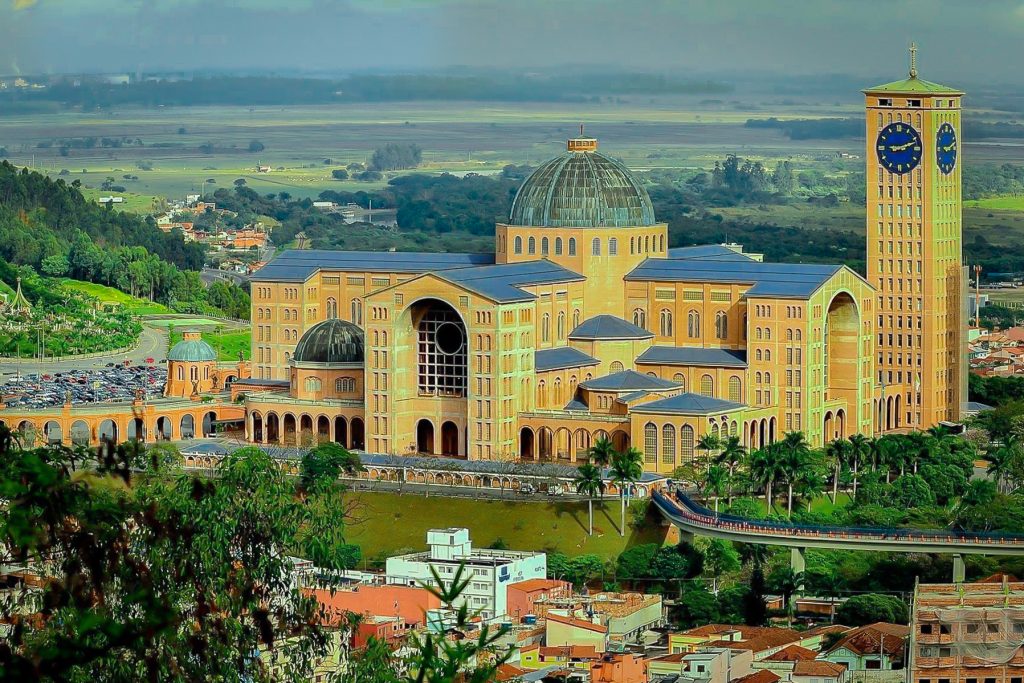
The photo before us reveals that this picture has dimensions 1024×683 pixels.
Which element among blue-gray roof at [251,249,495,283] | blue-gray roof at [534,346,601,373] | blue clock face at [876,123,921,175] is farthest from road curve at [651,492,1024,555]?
blue clock face at [876,123,921,175]

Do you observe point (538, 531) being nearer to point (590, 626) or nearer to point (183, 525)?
point (590, 626)

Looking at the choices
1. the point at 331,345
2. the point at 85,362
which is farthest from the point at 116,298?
the point at 331,345

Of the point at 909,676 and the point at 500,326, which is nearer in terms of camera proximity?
the point at 909,676

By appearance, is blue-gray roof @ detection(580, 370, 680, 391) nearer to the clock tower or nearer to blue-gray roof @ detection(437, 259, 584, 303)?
blue-gray roof @ detection(437, 259, 584, 303)

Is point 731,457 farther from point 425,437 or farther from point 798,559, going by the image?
point 425,437

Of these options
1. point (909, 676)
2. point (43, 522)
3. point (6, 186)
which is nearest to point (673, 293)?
point (909, 676)

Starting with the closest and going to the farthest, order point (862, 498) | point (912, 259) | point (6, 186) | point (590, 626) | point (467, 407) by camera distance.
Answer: point (590, 626) → point (862, 498) → point (467, 407) → point (912, 259) → point (6, 186)
